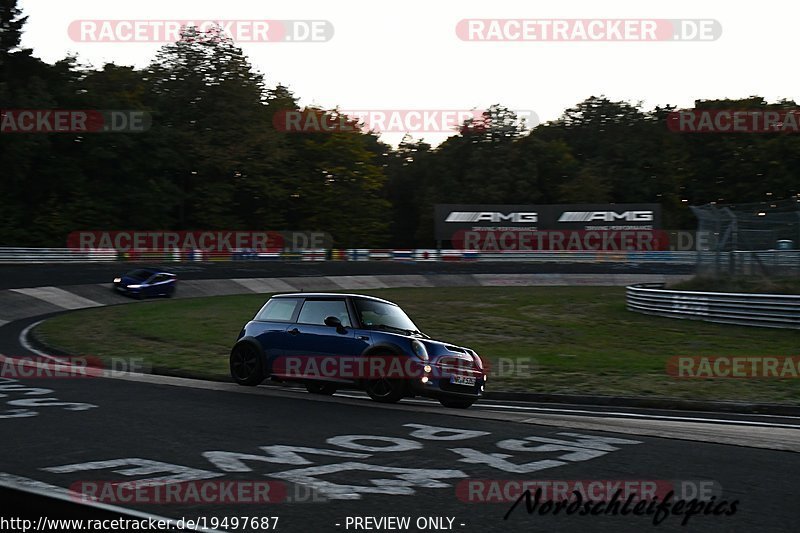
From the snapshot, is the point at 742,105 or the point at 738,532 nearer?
the point at 738,532

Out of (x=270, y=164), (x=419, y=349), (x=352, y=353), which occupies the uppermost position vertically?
(x=270, y=164)

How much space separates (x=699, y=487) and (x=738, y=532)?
1.30 m

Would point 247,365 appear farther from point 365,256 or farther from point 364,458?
point 365,256

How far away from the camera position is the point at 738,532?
18.9ft

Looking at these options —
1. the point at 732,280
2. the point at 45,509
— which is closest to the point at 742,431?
the point at 45,509

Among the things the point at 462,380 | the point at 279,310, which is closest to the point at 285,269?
the point at 279,310

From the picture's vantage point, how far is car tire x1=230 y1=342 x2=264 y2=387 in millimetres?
13742

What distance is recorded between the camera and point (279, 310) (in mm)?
13789

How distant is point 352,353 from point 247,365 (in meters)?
2.26

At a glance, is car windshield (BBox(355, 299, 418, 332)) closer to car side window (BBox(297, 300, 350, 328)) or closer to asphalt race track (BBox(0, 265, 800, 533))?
car side window (BBox(297, 300, 350, 328))

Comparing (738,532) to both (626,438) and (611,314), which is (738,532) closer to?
(626,438)

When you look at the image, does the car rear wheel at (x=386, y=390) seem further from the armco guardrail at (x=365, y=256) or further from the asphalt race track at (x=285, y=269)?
the armco guardrail at (x=365, y=256)

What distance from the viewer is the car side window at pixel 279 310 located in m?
13.6

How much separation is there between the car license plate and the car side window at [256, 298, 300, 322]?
9.43 ft
